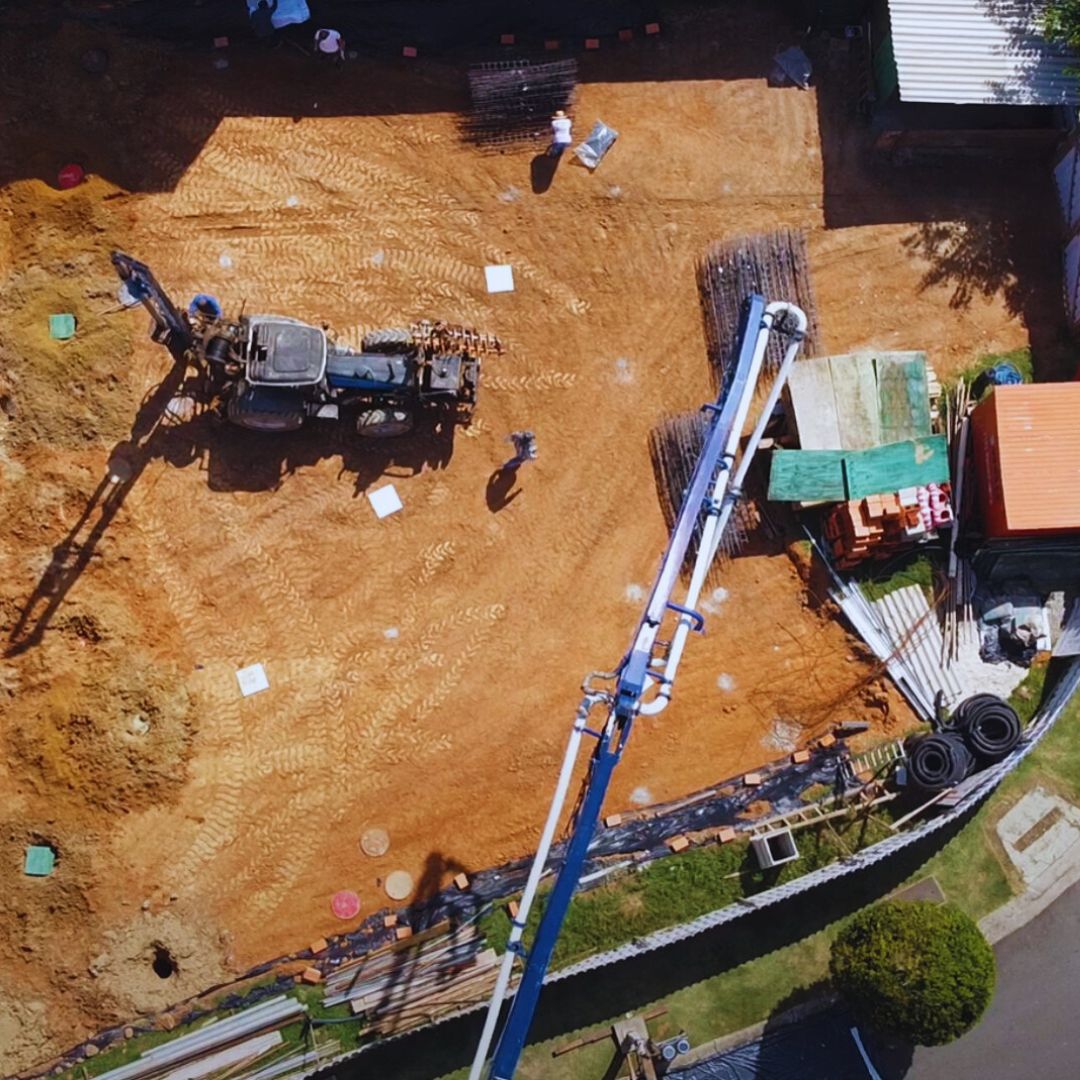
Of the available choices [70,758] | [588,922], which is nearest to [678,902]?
[588,922]

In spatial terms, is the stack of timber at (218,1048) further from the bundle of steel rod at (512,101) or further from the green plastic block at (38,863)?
the bundle of steel rod at (512,101)

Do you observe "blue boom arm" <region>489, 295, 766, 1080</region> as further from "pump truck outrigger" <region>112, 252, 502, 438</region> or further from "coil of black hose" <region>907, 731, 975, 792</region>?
"coil of black hose" <region>907, 731, 975, 792</region>

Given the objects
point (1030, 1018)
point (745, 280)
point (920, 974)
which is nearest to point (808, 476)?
point (745, 280)

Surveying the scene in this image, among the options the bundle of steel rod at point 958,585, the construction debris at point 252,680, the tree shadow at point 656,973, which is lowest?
the tree shadow at point 656,973

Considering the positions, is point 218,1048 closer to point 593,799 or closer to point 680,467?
point 593,799

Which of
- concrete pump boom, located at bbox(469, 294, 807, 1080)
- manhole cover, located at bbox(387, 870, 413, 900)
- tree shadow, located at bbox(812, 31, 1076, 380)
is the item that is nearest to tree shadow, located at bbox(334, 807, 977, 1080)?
concrete pump boom, located at bbox(469, 294, 807, 1080)

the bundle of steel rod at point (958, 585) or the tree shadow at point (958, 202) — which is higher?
the tree shadow at point (958, 202)

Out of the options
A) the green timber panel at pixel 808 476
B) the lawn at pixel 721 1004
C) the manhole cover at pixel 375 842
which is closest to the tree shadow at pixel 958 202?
the green timber panel at pixel 808 476
